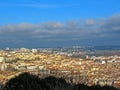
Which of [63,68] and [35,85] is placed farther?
[63,68]

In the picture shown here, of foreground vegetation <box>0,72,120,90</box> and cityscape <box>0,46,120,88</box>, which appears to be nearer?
foreground vegetation <box>0,72,120,90</box>

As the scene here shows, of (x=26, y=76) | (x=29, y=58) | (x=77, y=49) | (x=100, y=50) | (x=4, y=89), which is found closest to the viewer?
Answer: (x=4, y=89)

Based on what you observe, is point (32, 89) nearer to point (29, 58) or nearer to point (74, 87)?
point (74, 87)

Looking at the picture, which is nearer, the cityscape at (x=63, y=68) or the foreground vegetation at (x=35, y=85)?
the foreground vegetation at (x=35, y=85)

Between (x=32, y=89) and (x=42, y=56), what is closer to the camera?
(x=32, y=89)

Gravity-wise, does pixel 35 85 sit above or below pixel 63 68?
above

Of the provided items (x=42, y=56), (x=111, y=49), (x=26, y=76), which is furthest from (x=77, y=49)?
(x=26, y=76)

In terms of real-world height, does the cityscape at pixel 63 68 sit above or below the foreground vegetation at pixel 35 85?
below

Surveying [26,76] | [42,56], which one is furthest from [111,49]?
[26,76]

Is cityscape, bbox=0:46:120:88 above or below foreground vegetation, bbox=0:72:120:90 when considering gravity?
below

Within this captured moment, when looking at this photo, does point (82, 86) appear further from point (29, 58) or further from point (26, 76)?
point (29, 58)

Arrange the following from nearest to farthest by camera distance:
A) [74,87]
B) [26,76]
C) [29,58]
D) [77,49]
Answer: [74,87] < [26,76] < [29,58] < [77,49]
